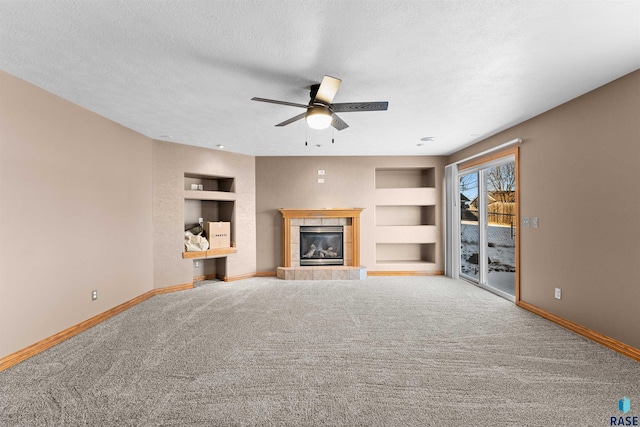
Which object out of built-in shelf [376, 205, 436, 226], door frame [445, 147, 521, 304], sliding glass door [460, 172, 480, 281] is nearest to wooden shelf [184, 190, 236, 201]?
built-in shelf [376, 205, 436, 226]

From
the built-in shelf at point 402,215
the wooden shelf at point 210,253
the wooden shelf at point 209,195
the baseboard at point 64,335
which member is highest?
the wooden shelf at point 209,195

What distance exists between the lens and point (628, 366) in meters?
2.52

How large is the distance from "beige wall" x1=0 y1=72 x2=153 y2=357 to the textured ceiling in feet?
1.14

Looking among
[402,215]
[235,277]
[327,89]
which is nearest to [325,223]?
[402,215]

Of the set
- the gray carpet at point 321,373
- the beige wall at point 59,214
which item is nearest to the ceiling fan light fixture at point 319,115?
the gray carpet at point 321,373

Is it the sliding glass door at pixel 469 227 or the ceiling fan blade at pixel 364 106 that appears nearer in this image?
the ceiling fan blade at pixel 364 106

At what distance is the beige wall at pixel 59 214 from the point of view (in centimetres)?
266

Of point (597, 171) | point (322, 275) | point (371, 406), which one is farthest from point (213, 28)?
point (322, 275)

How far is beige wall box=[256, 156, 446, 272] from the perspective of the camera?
252 inches

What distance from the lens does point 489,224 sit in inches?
205

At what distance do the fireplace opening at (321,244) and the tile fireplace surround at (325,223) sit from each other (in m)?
0.09

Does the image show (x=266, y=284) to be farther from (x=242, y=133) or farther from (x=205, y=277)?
(x=242, y=133)

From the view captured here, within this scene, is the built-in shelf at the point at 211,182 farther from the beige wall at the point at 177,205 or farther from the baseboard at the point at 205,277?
the baseboard at the point at 205,277

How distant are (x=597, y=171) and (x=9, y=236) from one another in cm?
548
